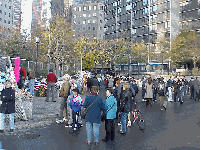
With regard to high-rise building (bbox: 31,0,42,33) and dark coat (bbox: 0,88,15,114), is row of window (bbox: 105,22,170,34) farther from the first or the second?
dark coat (bbox: 0,88,15,114)

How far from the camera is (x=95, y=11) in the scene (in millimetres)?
111312

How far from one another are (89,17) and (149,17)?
120ft

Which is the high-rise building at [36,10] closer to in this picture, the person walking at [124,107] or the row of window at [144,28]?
the row of window at [144,28]

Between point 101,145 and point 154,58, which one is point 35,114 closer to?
point 101,145

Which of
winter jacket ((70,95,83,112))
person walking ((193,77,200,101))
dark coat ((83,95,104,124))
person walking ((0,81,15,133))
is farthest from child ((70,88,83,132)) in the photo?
person walking ((193,77,200,101))

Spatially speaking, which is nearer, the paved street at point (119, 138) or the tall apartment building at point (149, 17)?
the paved street at point (119, 138)

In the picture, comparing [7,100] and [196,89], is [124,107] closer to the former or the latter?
[7,100]

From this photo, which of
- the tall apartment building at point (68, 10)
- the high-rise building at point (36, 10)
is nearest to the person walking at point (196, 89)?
the tall apartment building at point (68, 10)

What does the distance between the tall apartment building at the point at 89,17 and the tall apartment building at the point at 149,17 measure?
12.6 meters

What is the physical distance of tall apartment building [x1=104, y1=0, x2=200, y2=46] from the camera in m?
67.9

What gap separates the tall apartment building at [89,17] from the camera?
110 m

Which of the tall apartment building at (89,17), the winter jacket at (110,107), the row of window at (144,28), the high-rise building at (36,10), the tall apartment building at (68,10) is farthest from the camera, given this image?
the high-rise building at (36,10)

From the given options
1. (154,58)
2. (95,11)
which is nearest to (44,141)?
(154,58)

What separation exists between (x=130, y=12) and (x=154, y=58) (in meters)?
22.1
